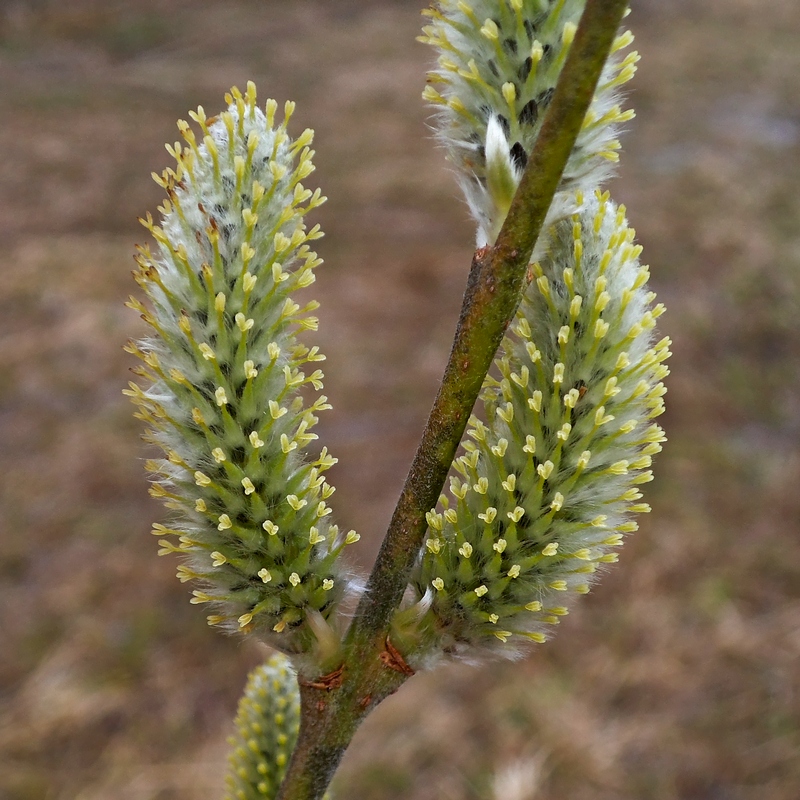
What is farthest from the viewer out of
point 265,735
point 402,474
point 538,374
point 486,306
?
point 402,474

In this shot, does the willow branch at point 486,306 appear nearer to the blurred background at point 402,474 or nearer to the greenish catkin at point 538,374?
the greenish catkin at point 538,374

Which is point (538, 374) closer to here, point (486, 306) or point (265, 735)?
point (486, 306)

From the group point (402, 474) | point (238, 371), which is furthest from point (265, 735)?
point (402, 474)

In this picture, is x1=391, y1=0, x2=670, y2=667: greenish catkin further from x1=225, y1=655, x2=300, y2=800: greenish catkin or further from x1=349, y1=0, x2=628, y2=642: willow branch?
x1=225, y1=655, x2=300, y2=800: greenish catkin

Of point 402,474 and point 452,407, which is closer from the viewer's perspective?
point 452,407

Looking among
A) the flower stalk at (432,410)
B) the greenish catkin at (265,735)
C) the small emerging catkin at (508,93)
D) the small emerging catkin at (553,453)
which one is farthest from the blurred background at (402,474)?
the greenish catkin at (265,735)

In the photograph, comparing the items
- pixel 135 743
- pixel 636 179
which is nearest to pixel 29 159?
pixel 636 179
